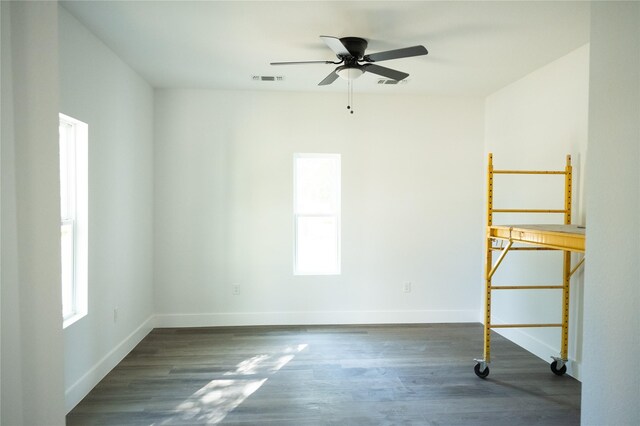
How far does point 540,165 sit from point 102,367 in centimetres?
423

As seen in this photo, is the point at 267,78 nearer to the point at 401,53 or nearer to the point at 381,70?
the point at 381,70

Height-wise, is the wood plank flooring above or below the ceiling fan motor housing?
below

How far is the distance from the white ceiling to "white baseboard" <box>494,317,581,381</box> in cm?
258

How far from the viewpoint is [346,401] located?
2531 mm

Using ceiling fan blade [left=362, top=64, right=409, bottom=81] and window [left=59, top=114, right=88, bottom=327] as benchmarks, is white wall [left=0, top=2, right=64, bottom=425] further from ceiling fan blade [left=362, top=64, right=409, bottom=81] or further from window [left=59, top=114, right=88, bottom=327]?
ceiling fan blade [left=362, top=64, right=409, bottom=81]

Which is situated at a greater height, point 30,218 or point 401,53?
point 401,53

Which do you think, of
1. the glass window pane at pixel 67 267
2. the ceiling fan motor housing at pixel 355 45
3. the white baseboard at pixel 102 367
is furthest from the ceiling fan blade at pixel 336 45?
the white baseboard at pixel 102 367

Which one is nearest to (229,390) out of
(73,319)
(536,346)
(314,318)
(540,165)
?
(73,319)

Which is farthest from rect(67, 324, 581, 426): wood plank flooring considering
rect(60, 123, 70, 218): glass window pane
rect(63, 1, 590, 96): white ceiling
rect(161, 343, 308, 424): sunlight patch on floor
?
rect(63, 1, 590, 96): white ceiling

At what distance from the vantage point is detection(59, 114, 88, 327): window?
258 centimetres

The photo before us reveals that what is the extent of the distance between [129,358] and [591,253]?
11.7ft

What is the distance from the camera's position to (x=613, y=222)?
1285 mm

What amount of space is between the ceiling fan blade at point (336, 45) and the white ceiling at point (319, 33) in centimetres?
20

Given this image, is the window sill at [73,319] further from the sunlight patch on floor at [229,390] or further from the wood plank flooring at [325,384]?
the sunlight patch on floor at [229,390]
